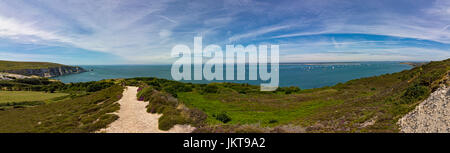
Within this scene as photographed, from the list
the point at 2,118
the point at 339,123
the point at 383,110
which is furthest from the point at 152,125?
the point at 2,118

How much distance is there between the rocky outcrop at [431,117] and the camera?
23.1 feet

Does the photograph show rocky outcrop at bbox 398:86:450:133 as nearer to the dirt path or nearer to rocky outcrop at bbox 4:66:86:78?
the dirt path

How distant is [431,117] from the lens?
7.65 m

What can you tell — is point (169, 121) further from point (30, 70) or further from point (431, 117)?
point (30, 70)

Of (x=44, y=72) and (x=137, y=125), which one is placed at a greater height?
(x=44, y=72)

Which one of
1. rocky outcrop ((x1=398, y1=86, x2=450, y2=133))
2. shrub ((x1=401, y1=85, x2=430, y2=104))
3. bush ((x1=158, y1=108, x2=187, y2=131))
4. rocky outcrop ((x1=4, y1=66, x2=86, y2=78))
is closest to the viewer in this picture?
rocky outcrop ((x1=398, y1=86, x2=450, y2=133))

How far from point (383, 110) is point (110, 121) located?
19.7 metres

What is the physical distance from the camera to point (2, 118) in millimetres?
17922

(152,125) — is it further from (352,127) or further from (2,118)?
(2,118)

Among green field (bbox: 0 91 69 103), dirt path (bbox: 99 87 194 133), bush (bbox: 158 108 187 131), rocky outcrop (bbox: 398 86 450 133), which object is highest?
rocky outcrop (bbox: 398 86 450 133)

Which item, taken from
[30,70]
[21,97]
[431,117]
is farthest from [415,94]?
[30,70]

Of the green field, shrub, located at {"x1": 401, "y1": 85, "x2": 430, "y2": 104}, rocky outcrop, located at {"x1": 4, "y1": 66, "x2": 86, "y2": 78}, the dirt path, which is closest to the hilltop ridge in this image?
rocky outcrop, located at {"x1": 4, "y1": 66, "x2": 86, "y2": 78}

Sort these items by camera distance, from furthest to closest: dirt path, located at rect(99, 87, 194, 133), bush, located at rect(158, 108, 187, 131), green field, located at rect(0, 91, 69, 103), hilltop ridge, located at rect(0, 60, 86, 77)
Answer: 1. hilltop ridge, located at rect(0, 60, 86, 77)
2. green field, located at rect(0, 91, 69, 103)
3. bush, located at rect(158, 108, 187, 131)
4. dirt path, located at rect(99, 87, 194, 133)

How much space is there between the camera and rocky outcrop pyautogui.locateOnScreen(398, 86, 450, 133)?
704 centimetres
